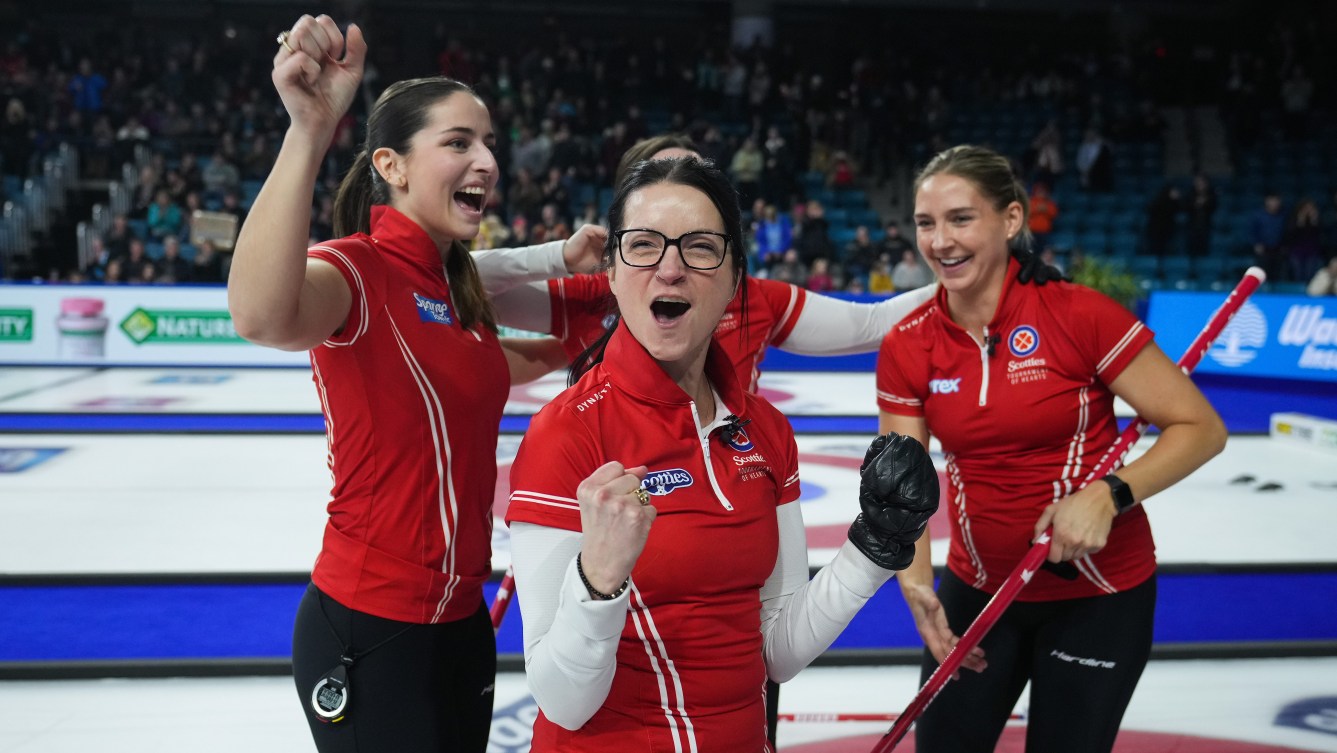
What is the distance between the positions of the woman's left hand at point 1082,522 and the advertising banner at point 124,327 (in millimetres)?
10386

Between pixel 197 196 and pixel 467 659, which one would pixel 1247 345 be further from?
pixel 197 196

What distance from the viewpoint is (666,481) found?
162 cm

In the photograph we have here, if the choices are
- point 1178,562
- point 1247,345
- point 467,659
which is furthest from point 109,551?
point 1247,345

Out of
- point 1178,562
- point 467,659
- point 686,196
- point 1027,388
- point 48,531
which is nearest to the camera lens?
point 686,196

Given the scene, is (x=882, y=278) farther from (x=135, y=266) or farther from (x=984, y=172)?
(x=984, y=172)

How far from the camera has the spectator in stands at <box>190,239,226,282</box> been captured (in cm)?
1282

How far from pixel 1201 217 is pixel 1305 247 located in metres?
1.61

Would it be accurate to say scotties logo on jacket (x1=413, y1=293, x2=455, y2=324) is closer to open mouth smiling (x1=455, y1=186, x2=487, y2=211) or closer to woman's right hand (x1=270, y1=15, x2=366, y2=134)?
open mouth smiling (x1=455, y1=186, x2=487, y2=211)

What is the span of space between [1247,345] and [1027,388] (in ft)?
33.8

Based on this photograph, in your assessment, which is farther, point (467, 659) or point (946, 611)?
point (946, 611)

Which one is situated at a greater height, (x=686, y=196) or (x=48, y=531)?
(x=686, y=196)

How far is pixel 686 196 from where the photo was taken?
1637mm

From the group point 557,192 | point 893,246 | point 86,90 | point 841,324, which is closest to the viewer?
point 841,324

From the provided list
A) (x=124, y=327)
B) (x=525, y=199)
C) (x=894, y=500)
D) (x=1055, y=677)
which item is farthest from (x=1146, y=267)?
(x=894, y=500)
